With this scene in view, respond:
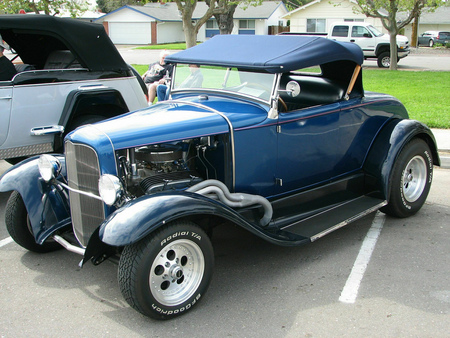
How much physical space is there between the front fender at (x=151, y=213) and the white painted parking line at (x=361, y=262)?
1050mm

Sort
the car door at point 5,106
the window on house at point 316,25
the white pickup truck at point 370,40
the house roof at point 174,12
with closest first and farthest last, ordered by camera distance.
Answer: the car door at point 5,106 < the white pickup truck at point 370,40 < the window on house at point 316,25 < the house roof at point 174,12

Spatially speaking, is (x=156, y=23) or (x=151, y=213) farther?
(x=156, y=23)

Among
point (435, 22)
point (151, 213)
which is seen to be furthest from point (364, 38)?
point (435, 22)

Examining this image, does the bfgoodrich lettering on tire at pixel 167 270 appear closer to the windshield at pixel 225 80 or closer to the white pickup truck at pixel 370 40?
the windshield at pixel 225 80

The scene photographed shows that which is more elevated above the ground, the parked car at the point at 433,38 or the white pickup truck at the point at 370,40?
the parked car at the point at 433,38

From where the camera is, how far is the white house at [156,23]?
4788cm

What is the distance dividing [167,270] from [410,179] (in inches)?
125

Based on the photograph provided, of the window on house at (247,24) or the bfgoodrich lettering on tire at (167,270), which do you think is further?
the window on house at (247,24)

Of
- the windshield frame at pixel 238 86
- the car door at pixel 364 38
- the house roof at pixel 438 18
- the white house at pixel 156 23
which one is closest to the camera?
the windshield frame at pixel 238 86

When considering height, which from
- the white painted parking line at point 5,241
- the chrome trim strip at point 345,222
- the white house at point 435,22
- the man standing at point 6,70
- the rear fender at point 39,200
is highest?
the white house at point 435,22

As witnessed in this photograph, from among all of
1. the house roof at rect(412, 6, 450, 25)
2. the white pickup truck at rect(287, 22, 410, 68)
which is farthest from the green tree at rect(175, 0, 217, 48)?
the house roof at rect(412, 6, 450, 25)

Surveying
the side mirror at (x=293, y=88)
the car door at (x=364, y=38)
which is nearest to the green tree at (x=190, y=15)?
the car door at (x=364, y=38)

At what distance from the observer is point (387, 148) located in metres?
4.92

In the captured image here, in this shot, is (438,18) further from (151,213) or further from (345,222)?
(151,213)
